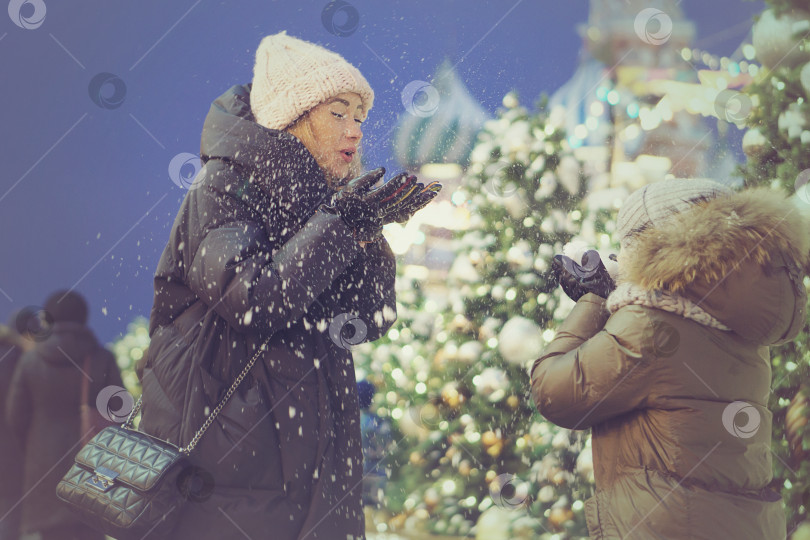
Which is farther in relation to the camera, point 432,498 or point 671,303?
point 432,498

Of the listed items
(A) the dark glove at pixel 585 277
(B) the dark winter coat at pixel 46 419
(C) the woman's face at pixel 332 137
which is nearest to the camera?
(A) the dark glove at pixel 585 277

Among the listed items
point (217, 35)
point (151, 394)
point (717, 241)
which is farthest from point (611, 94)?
point (151, 394)

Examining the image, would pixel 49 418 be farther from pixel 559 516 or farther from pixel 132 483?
pixel 559 516

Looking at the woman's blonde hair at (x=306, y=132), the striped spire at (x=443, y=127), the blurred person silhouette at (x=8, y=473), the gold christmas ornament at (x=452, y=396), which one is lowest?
the blurred person silhouette at (x=8, y=473)

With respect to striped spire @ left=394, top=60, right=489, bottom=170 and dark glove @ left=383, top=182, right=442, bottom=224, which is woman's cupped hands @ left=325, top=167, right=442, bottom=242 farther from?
striped spire @ left=394, top=60, right=489, bottom=170

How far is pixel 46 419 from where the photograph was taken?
247 centimetres

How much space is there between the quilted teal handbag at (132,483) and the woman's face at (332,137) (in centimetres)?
57

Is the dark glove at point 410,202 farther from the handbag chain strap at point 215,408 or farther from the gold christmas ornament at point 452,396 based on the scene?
the gold christmas ornament at point 452,396

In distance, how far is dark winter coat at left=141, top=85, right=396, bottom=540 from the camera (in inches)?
55.1

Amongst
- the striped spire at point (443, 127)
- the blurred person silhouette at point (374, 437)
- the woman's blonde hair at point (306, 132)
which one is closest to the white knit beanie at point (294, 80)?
the woman's blonde hair at point (306, 132)

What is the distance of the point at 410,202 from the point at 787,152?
65.1 inches

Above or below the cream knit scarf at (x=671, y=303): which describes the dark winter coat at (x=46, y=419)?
below

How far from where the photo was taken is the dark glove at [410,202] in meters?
1.52

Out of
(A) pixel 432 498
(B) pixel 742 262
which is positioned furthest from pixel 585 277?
(A) pixel 432 498
